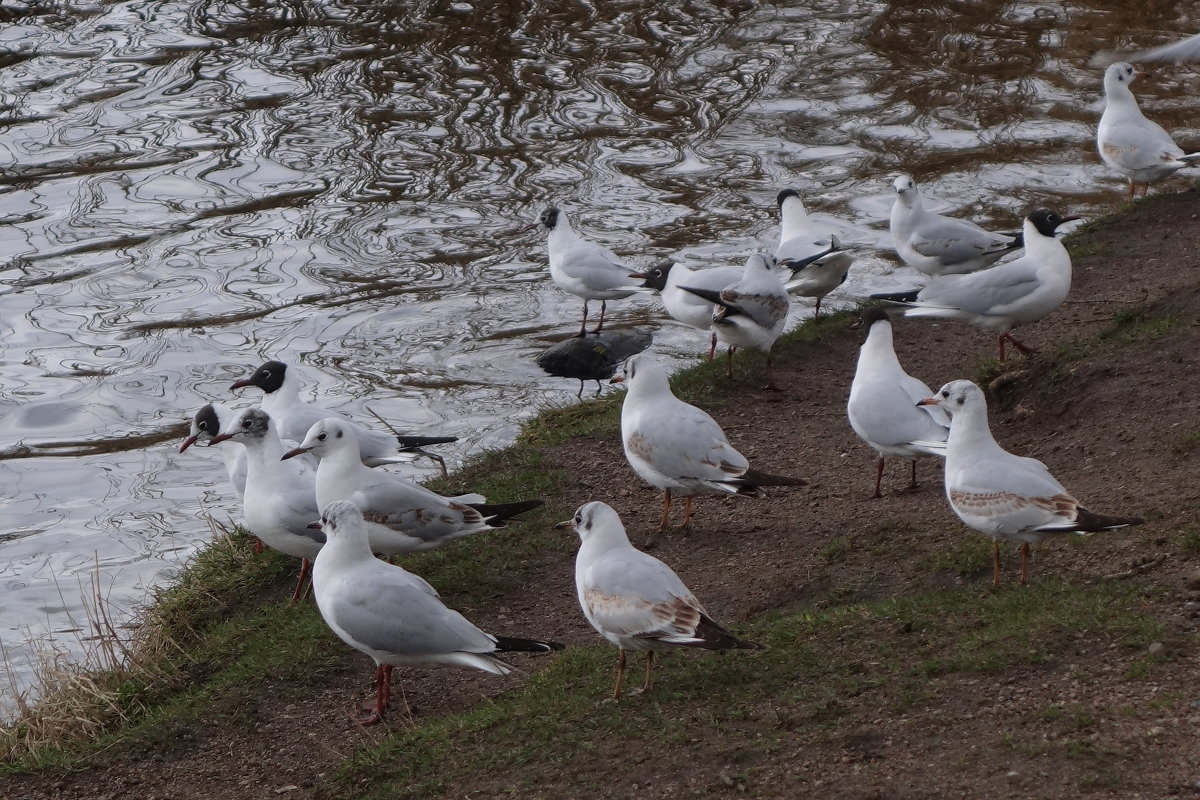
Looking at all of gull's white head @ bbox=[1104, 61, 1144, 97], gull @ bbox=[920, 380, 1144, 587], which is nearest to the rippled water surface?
gull's white head @ bbox=[1104, 61, 1144, 97]

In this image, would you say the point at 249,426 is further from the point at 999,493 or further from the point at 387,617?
the point at 999,493

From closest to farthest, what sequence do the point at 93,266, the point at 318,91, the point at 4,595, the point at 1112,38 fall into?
1. the point at 4,595
2. the point at 93,266
3. the point at 318,91
4. the point at 1112,38

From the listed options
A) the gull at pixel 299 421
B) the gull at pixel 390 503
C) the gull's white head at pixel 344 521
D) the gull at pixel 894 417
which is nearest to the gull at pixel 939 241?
the gull at pixel 894 417

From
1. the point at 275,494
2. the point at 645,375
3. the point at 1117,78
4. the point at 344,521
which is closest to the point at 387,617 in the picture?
the point at 344,521

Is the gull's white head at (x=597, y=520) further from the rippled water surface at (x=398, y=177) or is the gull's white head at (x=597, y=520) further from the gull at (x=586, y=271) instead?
the gull at (x=586, y=271)

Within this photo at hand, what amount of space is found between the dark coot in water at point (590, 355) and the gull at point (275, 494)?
14.2ft

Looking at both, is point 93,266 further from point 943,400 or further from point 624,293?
point 943,400

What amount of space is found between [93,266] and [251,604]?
7644 millimetres

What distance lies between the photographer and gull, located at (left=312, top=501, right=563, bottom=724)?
6109 millimetres

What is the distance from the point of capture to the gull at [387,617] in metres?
6.11

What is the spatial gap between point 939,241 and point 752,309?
2.26m

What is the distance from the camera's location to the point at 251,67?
19.4 metres

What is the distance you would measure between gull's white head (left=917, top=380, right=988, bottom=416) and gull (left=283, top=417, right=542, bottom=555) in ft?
7.38

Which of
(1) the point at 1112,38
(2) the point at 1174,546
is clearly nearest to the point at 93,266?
(2) the point at 1174,546
